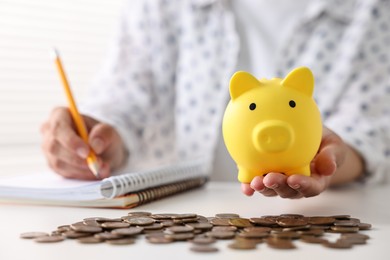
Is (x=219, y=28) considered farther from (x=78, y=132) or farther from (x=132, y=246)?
(x=132, y=246)

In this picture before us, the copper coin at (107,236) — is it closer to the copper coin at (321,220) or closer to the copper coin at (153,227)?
the copper coin at (153,227)

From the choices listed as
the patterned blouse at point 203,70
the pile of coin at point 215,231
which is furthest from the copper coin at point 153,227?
→ the patterned blouse at point 203,70

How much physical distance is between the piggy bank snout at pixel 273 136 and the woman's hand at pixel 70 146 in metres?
0.34

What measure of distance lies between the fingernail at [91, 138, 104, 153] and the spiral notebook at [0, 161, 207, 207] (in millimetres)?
62

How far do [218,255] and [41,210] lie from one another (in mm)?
297

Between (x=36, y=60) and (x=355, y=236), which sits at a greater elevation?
(x=36, y=60)

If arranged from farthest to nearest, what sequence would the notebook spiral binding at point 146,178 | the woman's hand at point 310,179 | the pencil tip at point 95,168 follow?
the pencil tip at point 95,168, the notebook spiral binding at point 146,178, the woman's hand at point 310,179

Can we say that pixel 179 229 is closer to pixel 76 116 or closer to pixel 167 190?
pixel 167 190

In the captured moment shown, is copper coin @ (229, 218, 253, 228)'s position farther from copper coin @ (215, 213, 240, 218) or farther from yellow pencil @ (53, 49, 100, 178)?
yellow pencil @ (53, 49, 100, 178)

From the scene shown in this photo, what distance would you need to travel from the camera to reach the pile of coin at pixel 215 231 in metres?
0.53

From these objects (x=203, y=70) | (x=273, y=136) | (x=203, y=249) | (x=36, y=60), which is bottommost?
(x=203, y=249)

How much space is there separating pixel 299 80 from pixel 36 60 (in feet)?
3.57

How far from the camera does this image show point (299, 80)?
24.2 inches

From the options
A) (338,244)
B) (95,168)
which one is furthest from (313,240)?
(95,168)
